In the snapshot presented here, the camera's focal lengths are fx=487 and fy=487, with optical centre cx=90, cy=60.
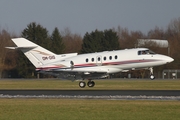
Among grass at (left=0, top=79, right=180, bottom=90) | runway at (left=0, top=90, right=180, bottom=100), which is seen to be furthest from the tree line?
runway at (left=0, top=90, right=180, bottom=100)

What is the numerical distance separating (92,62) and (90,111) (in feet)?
84.5

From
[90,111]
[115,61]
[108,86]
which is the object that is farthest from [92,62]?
[90,111]

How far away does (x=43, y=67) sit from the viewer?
5028 centimetres

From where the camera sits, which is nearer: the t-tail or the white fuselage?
the white fuselage

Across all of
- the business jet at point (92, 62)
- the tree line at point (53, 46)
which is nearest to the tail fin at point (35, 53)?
the business jet at point (92, 62)

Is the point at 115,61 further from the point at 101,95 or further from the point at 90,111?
the point at 90,111

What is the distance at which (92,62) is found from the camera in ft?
159

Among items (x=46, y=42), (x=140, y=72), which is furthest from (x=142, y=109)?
(x=46, y=42)

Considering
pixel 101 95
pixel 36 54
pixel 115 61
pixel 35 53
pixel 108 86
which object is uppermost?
pixel 35 53

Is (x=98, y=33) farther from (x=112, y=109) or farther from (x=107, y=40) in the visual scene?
(x=112, y=109)

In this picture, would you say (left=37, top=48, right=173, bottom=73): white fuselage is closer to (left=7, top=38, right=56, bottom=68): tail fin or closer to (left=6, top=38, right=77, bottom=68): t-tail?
(left=6, top=38, right=77, bottom=68): t-tail

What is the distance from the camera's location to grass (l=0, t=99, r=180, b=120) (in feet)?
67.5

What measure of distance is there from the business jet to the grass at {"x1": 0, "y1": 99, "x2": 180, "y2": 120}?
2096 cm

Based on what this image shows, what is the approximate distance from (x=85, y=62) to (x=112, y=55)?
294cm
